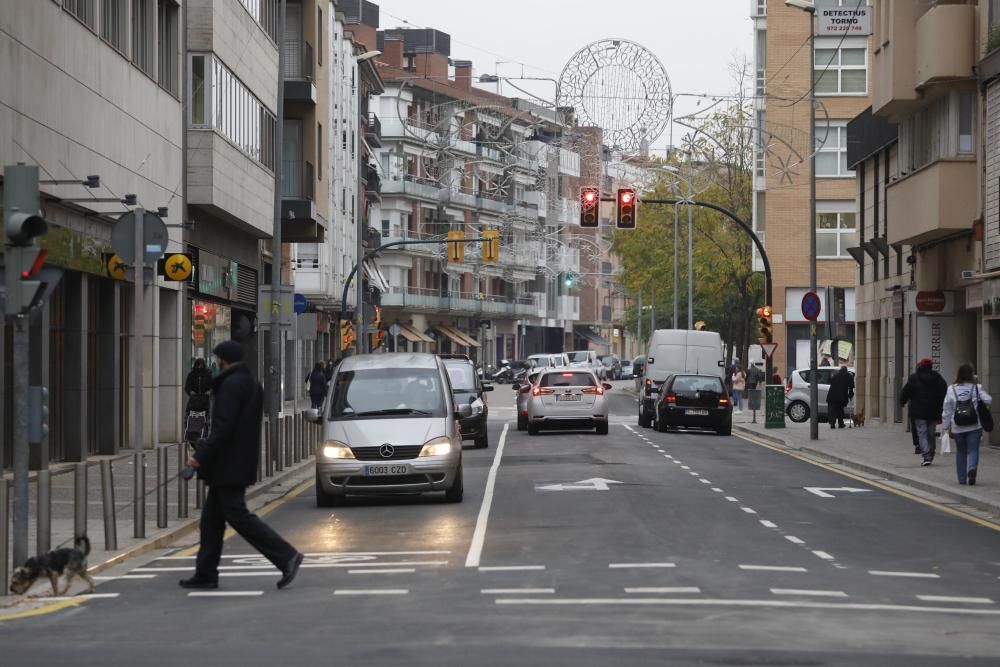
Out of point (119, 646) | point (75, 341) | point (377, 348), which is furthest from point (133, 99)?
point (377, 348)

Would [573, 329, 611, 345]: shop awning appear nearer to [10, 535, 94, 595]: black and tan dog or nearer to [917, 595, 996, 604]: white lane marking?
[917, 595, 996, 604]: white lane marking

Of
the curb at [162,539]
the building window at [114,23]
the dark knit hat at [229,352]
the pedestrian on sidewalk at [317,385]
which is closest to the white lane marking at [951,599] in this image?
the dark knit hat at [229,352]

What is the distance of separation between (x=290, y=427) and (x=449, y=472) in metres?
8.62

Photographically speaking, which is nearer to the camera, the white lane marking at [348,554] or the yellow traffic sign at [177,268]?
the white lane marking at [348,554]

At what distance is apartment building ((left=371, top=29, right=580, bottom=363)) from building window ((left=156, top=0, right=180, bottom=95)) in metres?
63.5

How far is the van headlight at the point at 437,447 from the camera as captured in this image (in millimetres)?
21641

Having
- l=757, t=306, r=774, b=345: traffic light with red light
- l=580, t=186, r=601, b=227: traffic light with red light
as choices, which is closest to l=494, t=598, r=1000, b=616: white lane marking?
l=580, t=186, r=601, b=227: traffic light with red light

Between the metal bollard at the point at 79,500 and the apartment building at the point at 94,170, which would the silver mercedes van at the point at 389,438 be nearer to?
the apartment building at the point at 94,170

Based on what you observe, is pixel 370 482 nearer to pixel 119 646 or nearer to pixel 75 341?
pixel 75 341

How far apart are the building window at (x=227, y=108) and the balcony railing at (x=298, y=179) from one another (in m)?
4.49

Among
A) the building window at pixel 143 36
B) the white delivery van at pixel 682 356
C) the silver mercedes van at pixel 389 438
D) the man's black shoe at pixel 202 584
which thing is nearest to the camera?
the man's black shoe at pixel 202 584

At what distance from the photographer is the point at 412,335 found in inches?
4259

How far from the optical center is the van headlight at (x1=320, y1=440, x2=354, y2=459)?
2164 cm

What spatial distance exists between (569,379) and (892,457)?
11437mm
